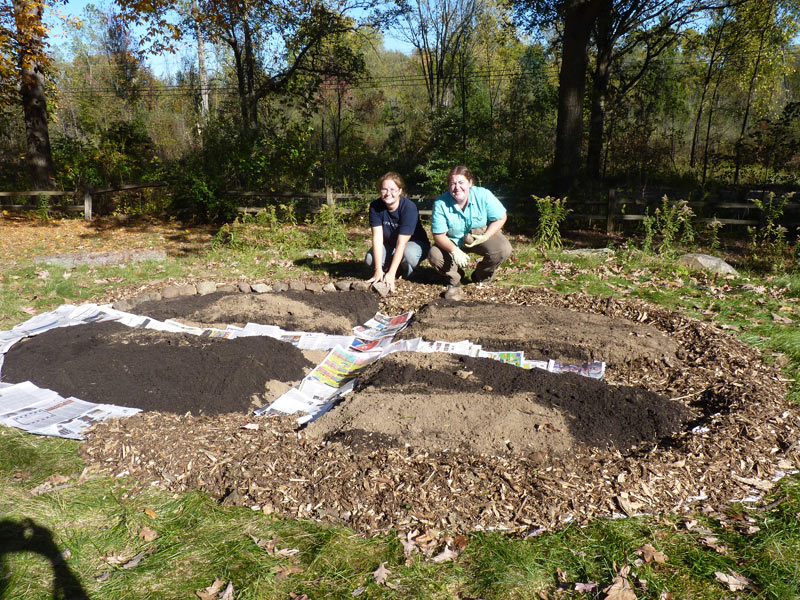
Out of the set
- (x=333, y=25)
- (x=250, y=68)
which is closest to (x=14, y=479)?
(x=333, y=25)

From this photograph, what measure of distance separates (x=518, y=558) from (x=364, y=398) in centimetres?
131

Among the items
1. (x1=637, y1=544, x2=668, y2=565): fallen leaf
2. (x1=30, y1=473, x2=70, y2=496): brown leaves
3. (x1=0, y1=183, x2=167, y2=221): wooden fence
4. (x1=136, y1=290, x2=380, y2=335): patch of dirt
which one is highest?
(x1=0, y1=183, x2=167, y2=221): wooden fence

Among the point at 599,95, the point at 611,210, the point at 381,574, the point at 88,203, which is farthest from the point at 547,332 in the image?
the point at 599,95

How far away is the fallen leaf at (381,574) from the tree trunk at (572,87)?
390 inches

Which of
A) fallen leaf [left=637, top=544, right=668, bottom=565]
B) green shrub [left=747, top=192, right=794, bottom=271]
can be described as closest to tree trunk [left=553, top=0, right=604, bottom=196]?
green shrub [left=747, top=192, right=794, bottom=271]

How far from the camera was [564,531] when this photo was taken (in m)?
2.25

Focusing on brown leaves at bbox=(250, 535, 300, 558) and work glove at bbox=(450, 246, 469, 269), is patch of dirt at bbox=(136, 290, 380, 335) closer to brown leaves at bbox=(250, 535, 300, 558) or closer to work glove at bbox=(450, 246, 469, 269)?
work glove at bbox=(450, 246, 469, 269)

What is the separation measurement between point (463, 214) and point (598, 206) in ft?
19.8

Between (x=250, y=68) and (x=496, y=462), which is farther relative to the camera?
(x=250, y=68)

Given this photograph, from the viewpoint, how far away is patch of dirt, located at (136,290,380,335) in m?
4.88

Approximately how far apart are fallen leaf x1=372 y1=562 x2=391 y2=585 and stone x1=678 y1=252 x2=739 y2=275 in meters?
5.43

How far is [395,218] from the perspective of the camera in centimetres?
582

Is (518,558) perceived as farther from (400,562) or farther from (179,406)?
(179,406)

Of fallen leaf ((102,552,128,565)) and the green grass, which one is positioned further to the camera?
fallen leaf ((102,552,128,565))
